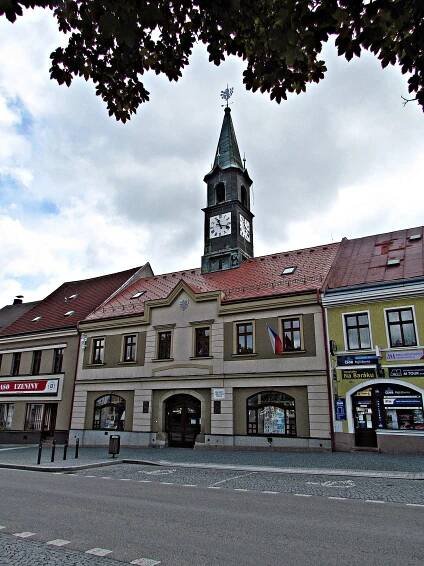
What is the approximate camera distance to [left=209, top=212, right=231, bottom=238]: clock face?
2989cm

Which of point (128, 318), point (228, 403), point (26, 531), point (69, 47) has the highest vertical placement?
point (128, 318)

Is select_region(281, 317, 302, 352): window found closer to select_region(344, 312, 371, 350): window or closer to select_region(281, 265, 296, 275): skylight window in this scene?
select_region(344, 312, 371, 350): window

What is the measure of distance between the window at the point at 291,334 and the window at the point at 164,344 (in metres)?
6.84

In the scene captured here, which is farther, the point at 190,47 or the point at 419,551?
the point at 419,551

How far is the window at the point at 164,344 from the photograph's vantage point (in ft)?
80.6

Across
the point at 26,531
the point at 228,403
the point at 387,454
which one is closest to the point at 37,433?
the point at 228,403

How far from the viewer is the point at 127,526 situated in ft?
23.6

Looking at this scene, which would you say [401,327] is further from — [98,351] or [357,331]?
[98,351]

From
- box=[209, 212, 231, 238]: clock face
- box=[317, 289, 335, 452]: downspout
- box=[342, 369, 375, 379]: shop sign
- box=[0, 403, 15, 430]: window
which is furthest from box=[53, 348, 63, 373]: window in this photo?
box=[342, 369, 375, 379]: shop sign

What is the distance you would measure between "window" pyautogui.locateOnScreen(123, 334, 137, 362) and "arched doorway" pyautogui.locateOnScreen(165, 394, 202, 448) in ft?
12.3

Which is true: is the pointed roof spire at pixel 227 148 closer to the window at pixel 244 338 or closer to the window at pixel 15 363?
the window at pixel 244 338

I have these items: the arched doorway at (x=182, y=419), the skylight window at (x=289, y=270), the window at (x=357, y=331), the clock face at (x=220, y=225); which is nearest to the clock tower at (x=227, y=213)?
the clock face at (x=220, y=225)

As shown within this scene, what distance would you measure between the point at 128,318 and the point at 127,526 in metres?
19.5

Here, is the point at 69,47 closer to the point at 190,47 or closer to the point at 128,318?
the point at 190,47
